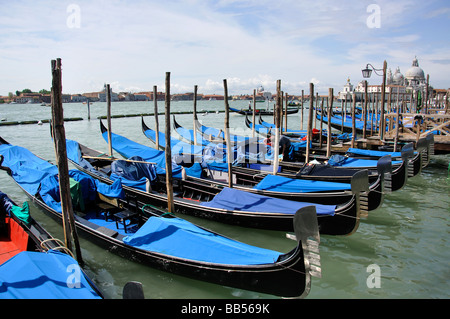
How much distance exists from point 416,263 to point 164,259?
3339 mm

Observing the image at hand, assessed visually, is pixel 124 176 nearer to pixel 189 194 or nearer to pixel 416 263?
pixel 189 194

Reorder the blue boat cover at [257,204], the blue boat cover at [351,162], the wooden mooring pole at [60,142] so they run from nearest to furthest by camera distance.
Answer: the wooden mooring pole at [60,142] → the blue boat cover at [257,204] → the blue boat cover at [351,162]

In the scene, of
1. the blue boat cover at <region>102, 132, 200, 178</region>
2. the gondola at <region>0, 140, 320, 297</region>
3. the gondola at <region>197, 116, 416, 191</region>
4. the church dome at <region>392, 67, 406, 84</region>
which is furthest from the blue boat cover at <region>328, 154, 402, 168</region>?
the church dome at <region>392, 67, 406, 84</region>

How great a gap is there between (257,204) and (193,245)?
163cm

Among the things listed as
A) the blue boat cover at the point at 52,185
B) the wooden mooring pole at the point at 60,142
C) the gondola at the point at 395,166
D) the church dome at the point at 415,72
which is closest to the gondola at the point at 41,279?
the wooden mooring pole at the point at 60,142

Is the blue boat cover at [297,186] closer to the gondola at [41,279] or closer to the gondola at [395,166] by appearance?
the gondola at [395,166]

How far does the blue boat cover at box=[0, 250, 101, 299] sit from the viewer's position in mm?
2547

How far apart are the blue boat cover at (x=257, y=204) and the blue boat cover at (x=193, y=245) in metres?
1.17

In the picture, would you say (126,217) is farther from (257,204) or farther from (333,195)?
(333,195)

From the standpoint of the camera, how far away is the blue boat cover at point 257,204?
465cm

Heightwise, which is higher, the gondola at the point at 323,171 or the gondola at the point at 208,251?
the gondola at the point at 323,171

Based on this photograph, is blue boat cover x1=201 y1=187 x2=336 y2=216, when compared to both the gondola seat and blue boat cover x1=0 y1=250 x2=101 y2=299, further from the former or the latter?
blue boat cover x1=0 y1=250 x2=101 y2=299

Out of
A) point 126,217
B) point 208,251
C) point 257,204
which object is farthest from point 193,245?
point 257,204

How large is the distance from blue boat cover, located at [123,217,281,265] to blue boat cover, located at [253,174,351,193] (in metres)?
2.17
